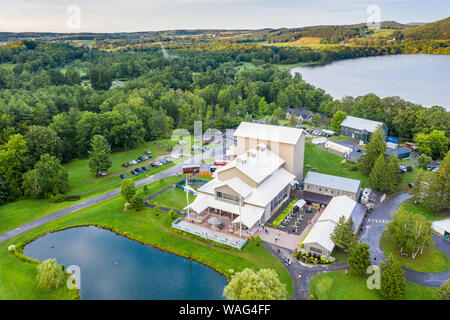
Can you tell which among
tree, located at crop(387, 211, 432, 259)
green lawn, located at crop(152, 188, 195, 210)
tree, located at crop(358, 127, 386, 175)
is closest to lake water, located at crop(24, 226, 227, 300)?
green lawn, located at crop(152, 188, 195, 210)

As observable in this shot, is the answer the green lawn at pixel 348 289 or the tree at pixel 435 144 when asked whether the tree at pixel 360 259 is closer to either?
the green lawn at pixel 348 289

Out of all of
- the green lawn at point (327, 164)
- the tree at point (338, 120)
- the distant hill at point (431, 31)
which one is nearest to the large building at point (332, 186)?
the green lawn at point (327, 164)

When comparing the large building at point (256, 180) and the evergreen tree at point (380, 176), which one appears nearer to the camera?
the large building at point (256, 180)

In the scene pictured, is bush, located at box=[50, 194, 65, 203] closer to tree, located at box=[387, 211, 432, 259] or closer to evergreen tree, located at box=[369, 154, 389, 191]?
tree, located at box=[387, 211, 432, 259]

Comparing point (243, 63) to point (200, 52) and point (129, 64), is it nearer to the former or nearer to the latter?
point (200, 52)

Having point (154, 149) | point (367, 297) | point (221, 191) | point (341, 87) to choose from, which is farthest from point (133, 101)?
point (341, 87)

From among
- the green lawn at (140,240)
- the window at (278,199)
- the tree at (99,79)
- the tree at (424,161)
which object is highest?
the tree at (99,79)

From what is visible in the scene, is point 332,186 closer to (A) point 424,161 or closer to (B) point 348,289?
(B) point 348,289

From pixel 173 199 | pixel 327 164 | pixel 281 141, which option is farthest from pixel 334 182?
pixel 173 199
